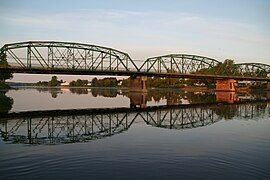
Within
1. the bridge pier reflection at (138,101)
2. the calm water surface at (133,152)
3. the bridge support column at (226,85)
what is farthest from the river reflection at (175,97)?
the calm water surface at (133,152)

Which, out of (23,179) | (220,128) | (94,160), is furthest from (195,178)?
(220,128)

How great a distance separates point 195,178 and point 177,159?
350cm

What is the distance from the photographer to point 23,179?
13750mm

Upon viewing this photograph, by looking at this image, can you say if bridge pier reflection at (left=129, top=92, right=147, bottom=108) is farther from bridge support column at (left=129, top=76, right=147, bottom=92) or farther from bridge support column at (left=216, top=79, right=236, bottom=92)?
bridge support column at (left=216, top=79, right=236, bottom=92)

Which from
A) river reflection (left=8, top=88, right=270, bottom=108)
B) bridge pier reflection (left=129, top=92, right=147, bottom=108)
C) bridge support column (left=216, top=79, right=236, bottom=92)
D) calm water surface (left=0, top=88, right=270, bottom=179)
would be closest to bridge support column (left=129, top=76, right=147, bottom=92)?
river reflection (left=8, top=88, right=270, bottom=108)

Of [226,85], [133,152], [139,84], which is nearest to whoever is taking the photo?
[133,152]

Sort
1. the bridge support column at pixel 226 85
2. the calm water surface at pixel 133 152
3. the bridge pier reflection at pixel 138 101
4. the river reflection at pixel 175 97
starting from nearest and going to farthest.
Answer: the calm water surface at pixel 133 152 → the bridge pier reflection at pixel 138 101 → the river reflection at pixel 175 97 → the bridge support column at pixel 226 85

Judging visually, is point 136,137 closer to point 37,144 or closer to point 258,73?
point 37,144

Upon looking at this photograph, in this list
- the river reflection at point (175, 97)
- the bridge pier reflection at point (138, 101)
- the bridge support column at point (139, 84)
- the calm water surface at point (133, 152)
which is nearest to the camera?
the calm water surface at point (133, 152)

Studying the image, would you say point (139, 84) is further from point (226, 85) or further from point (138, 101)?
point (138, 101)

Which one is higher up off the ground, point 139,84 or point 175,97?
point 139,84

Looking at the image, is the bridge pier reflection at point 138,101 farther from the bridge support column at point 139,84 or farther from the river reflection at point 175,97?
the bridge support column at point 139,84

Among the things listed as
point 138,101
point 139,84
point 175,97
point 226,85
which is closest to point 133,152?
point 138,101

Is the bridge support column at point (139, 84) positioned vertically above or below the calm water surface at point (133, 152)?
above
